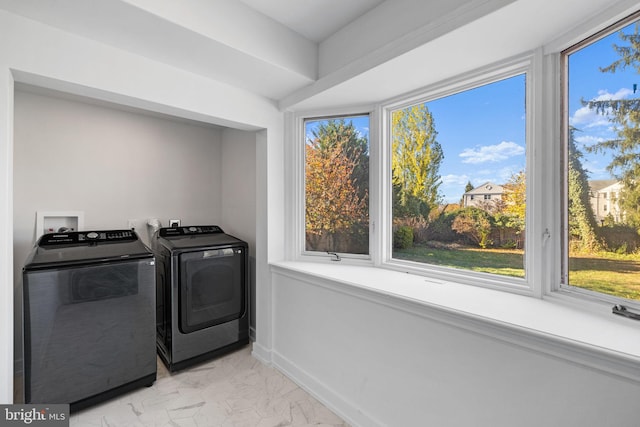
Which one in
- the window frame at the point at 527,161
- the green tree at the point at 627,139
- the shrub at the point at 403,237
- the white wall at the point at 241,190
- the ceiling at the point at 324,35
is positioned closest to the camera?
the green tree at the point at 627,139

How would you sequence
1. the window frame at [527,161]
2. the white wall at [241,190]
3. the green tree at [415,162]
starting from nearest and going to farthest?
the window frame at [527,161]
the green tree at [415,162]
the white wall at [241,190]

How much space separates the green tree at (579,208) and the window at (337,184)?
46.5 inches

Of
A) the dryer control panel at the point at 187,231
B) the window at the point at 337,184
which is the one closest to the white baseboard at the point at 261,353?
the window at the point at 337,184

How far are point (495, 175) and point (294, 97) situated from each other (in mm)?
1474

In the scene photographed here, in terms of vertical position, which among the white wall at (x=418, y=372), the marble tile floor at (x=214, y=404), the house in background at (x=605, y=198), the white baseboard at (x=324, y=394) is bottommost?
the marble tile floor at (x=214, y=404)

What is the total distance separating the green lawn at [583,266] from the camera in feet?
3.83

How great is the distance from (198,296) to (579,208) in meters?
2.43

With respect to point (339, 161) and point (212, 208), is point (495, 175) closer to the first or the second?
point (339, 161)

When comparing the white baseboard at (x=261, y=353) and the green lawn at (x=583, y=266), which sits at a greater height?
the green lawn at (x=583, y=266)

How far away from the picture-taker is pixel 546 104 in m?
1.39

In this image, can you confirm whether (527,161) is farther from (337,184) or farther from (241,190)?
(241,190)

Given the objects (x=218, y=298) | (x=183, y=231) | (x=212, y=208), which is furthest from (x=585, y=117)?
(x=212, y=208)

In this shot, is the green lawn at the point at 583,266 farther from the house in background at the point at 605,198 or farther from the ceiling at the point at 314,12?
the ceiling at the point at 314,12

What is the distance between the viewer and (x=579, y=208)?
132 cm
